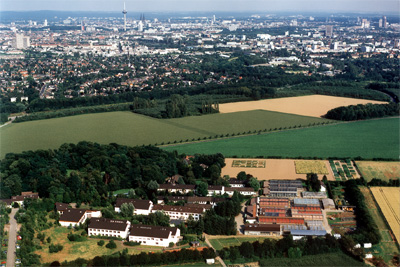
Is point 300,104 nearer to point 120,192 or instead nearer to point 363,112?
point 363,112

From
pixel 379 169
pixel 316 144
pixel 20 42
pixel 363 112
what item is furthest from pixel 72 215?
pixel 20 42

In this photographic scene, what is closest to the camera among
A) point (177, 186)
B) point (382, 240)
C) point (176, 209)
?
point (382, 240)

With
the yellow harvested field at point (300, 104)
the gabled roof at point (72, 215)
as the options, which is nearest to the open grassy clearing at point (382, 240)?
the gabled roof at point (72, 215)

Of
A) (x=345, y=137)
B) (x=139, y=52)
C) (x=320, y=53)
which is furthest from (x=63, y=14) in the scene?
(x=345, y=137)

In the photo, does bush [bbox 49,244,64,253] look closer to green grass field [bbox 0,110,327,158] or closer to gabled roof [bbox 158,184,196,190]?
gabled roof [bbox 158,184,196,190]

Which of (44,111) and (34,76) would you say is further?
(34,76)

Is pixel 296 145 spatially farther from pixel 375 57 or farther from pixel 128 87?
pixel 375 57

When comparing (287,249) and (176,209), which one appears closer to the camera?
(287,249)
